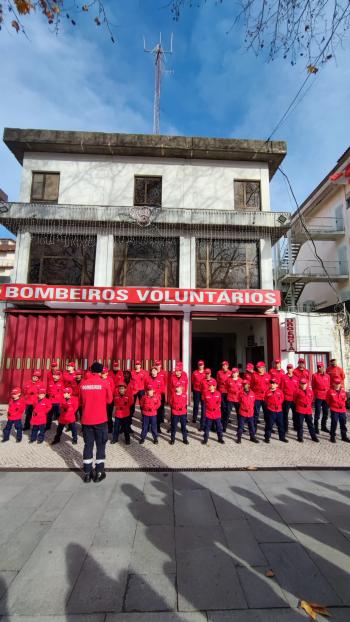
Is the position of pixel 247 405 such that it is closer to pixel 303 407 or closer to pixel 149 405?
pixel 303 407

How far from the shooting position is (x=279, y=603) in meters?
2.50

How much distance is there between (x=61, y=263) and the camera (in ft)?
41.1

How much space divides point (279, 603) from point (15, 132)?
639 inches

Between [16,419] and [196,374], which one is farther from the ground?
[196,374]

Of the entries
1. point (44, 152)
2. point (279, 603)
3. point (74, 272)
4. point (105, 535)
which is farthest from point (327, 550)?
point (44, 152)

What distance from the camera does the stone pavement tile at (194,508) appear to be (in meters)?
3.74

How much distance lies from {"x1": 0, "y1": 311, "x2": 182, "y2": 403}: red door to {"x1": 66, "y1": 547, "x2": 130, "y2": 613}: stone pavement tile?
8583 mm

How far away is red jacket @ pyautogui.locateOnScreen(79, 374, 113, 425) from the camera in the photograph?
196 inches

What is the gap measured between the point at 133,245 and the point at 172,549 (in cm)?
1113

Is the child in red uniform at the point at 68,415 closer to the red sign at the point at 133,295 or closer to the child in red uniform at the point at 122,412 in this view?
the child in red uniform at the point at 122,412

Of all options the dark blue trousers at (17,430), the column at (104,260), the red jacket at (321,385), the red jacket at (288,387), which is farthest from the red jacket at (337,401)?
the column at (104,260)

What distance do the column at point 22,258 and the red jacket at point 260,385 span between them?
999 centimetres

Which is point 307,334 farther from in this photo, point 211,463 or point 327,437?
point 211,463

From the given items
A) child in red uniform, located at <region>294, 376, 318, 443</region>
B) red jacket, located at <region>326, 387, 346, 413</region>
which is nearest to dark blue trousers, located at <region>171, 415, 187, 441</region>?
child in red uniform, located at <region>294, 376, 318, 443</region>
